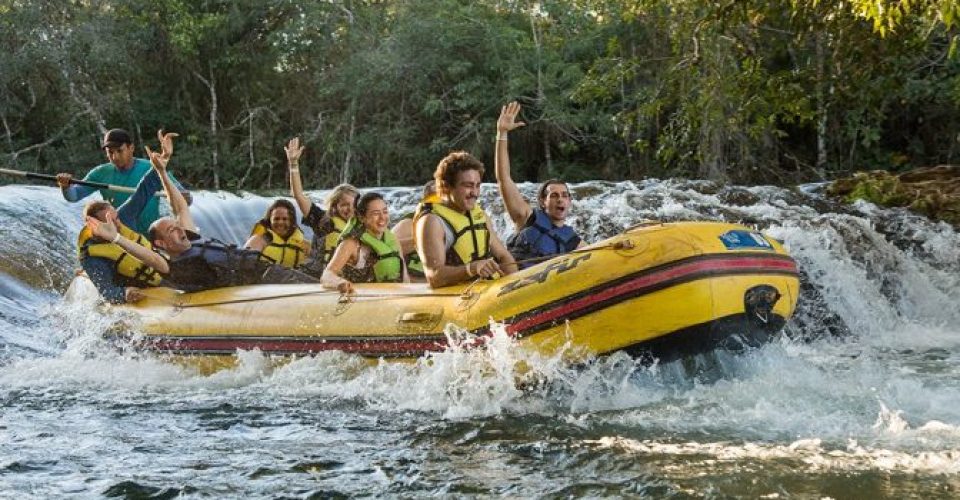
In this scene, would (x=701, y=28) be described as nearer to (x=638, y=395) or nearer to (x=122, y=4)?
(x=638, y=395)

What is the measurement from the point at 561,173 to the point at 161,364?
1111cm

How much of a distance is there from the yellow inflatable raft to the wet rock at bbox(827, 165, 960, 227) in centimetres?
616

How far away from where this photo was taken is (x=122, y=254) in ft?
18.5

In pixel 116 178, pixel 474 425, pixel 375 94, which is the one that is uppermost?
pixel 375 94

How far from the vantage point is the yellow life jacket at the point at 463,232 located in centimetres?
446

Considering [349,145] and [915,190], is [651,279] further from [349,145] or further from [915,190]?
[349,145]

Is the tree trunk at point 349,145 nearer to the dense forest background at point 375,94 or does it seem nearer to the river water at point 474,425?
the dense forest background at point 375,94

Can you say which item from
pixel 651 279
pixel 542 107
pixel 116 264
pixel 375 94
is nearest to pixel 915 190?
pixel 542 107

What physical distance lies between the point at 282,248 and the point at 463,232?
2094mm

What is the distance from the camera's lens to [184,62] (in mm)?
17297

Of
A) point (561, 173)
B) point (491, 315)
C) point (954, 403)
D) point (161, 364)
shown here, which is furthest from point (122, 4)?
point (954, 403)

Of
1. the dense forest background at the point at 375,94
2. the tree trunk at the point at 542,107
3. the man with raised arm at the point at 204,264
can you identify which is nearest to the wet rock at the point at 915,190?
the dense forest background at the point at 375,94

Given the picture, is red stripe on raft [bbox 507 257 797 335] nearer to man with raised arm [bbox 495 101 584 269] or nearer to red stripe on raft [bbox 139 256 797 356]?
red stripe on raft [bbox 139 256 797 356]

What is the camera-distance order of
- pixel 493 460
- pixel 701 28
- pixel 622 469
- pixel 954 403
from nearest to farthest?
pixel 622 469, pixel 493 460, pixel 954 403, pixel 701 28
